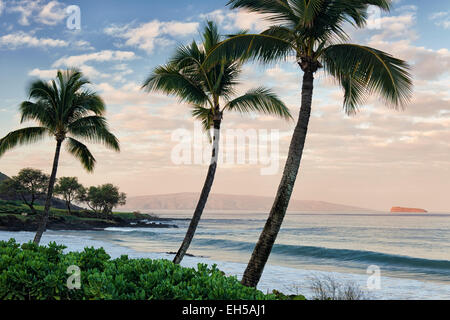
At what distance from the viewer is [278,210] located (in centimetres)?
854

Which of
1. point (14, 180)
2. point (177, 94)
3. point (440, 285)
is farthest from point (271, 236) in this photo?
point (14, 180)

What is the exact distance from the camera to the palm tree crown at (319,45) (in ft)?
29.1

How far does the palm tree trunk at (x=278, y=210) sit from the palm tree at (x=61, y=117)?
11.8 meters

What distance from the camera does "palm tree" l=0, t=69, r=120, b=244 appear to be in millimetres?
17625

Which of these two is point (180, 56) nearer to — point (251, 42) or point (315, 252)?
point (251, 42)

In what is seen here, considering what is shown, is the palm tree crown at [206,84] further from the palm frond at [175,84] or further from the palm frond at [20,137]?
the palm frond at [20,137]

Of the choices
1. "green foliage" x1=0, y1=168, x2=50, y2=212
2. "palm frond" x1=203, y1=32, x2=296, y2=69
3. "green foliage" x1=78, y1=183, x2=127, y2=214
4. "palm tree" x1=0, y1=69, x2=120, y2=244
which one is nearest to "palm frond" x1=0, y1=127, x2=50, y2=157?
"palm tree" x1=0, y1=69, x2=120, y2=244

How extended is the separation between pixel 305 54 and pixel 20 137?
545 inches

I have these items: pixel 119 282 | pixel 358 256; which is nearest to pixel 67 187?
pixel 358 256

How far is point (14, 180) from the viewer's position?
59.9 m

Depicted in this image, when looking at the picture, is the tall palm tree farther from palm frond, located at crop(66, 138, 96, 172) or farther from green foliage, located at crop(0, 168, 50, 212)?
green foliage, located at crop(0, 168, 50, 212)

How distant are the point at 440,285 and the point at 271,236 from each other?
17.0m

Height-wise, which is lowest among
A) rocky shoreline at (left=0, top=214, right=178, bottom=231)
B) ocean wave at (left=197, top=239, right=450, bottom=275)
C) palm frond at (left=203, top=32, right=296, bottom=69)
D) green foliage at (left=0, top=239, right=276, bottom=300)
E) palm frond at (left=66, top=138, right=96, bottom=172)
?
ocean wave at (left=197, top=239, right=450, bottom=275)

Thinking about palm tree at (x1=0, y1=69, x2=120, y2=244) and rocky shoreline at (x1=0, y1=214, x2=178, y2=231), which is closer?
palm tree at (x1=0, y1=69, x2=120, y2=244)
